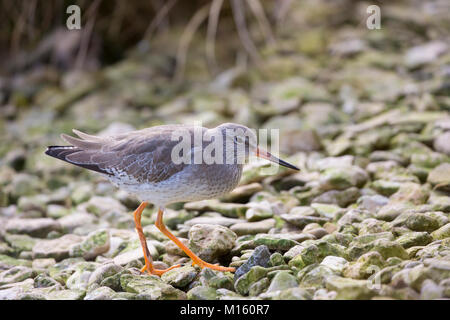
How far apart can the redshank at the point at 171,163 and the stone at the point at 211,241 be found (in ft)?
0.37

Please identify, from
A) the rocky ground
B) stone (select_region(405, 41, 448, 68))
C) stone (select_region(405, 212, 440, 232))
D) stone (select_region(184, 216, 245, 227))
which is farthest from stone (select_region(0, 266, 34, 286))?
stone (select_region(405, 41, 448, 68))

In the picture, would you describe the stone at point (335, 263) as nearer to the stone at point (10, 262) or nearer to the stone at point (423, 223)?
the stone at point (423, 223)

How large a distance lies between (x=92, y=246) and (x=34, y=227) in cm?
114

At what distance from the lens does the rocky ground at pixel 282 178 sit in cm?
464

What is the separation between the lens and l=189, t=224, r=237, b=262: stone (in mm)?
5320

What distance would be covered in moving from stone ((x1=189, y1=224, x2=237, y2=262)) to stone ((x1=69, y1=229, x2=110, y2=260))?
1109 mm

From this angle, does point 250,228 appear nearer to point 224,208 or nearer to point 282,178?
point 224,208

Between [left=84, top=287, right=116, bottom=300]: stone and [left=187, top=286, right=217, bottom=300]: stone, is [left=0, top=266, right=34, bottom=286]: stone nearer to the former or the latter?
[left=84, top=287, right=116, bottom=300]: stone

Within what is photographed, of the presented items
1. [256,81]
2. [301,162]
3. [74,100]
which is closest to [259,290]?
[301,162]

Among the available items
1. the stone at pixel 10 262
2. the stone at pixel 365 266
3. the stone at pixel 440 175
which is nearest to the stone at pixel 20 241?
the stone at pixel 10 262

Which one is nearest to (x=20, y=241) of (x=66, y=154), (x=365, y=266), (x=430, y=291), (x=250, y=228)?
(x=66, y=154)

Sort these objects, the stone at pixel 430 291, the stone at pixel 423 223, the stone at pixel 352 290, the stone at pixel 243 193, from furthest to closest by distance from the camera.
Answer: the stone at pixel 243 193 → the stone at pixel 423 223 → the stone at pixel 352 290 → the stone at pixel 430 291

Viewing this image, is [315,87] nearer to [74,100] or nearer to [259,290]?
[74,100]

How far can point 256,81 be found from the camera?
35.7 feet
